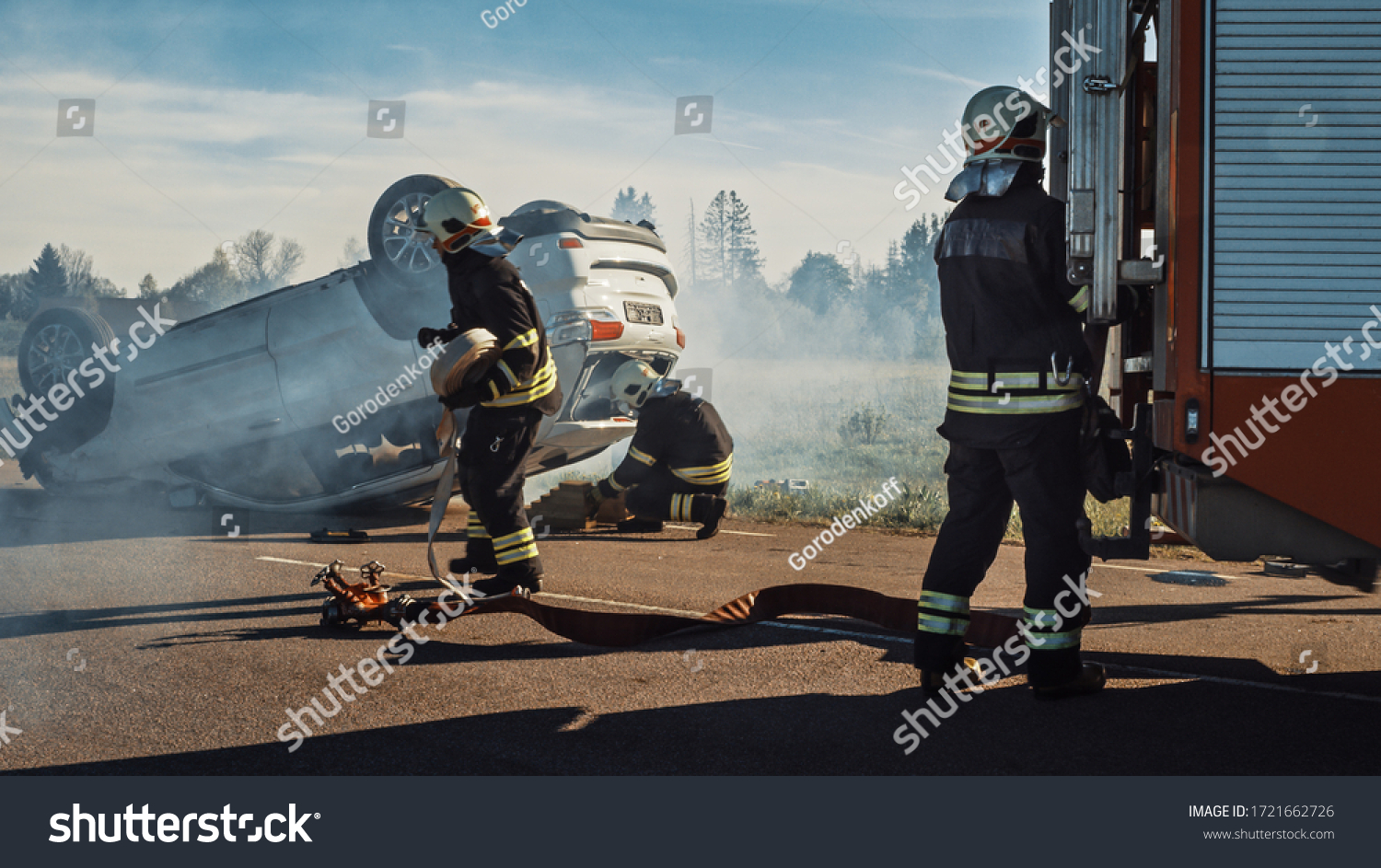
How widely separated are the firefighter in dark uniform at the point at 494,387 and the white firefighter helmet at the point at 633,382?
2.57 metres

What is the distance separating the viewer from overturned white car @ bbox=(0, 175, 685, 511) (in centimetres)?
750

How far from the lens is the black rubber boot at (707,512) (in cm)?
780

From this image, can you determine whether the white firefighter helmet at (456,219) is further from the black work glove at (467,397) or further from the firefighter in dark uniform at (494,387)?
the black work glove at (467,397)

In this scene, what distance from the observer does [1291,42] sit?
10.8 ft

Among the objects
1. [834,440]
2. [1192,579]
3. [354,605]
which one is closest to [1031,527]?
[354,605]

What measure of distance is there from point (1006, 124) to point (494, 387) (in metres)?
2.79

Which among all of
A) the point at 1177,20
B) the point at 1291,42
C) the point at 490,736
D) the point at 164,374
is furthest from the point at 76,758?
the point at 164,374

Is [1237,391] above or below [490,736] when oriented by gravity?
above

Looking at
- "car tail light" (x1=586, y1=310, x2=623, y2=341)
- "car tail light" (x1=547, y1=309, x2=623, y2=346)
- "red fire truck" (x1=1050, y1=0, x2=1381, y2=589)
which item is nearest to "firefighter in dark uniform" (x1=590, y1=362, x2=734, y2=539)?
"car tail light" (x1=586, y1=310, x2=623, y2=341)

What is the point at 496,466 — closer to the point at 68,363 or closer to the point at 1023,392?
the point at 1023,392

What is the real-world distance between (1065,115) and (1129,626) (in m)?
2.28

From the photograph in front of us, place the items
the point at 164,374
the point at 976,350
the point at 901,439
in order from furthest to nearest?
the point at 901,439
the point at 164,374
the point at 976,350

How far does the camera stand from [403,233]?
752cm

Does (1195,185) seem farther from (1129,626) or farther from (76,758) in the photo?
(76,758)
